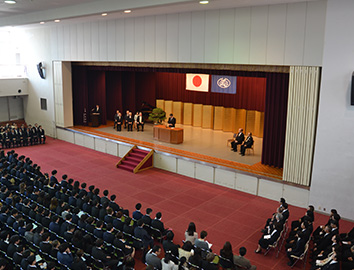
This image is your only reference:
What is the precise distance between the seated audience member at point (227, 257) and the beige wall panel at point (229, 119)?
1416 centimetres

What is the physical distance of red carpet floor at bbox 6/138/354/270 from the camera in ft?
35.0

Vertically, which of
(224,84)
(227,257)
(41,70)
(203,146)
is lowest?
(227,257)

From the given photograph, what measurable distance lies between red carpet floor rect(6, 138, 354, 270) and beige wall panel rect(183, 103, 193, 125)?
7041mm

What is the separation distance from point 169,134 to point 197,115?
5222 mm

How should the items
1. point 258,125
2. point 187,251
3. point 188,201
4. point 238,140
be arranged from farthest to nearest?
point 258,125
point 238,140
point 188,201
point 187,251

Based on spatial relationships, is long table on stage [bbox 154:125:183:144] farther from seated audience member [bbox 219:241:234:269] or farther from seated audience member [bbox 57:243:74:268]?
seated audience member [bbox 57:243:74:268]

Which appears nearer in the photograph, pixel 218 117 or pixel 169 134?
pixel 169 134

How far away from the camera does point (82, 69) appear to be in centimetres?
2316

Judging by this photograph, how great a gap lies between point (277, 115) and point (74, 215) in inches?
371

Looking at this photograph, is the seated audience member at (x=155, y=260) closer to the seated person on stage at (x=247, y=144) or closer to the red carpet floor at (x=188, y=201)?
the red carpet floor at (x=188, y=201)

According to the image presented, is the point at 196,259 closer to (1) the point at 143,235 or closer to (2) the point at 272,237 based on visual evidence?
(1) the point at 143,235

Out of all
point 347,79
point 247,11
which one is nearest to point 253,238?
point 347,79

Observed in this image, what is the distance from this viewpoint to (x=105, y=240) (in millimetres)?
8789

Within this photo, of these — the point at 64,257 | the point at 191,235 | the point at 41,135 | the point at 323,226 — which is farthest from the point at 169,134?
the point at 64,257
